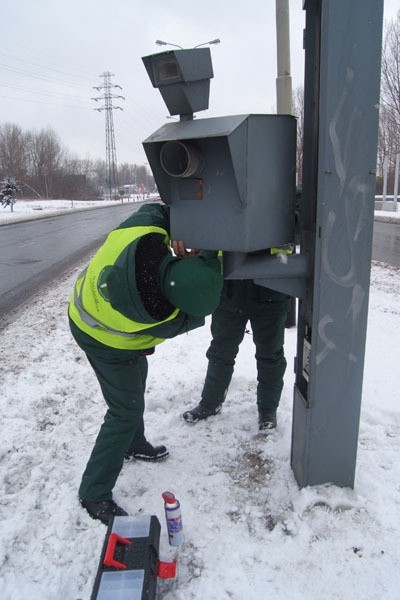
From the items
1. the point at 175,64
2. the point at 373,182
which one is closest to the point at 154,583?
the point at 373,182

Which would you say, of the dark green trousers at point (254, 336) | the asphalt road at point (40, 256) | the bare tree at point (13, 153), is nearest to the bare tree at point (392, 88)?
the asphalt road at point (40, 256)

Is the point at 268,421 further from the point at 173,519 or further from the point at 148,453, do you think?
the point at 173,519

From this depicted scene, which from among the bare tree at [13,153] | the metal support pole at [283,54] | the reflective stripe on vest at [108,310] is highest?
the bare tree at [13,153]

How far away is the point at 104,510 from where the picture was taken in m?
2.26

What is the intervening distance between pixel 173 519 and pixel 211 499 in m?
0.46

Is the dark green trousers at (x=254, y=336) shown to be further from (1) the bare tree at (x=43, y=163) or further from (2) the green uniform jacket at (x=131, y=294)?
(1) the bare tree at (x=43, y=163)

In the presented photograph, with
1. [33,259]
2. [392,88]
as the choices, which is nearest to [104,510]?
[33,259]

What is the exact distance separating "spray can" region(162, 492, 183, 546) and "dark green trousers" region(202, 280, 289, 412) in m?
1.17

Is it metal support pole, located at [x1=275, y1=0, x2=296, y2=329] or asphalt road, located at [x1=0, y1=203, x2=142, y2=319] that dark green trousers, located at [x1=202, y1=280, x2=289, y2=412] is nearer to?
metal support pole, located at [x1=275, y1=0, x2=296, y2=329]

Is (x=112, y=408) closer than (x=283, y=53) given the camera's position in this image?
Yes

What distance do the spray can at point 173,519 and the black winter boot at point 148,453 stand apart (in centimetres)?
71

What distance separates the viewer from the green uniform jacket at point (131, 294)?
5.97ft

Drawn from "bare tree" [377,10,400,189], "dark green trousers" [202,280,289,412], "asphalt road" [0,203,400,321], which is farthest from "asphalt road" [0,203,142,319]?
"bare tree" [377,10,400,189]

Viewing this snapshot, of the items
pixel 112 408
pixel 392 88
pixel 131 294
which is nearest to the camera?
pixel 131 294
